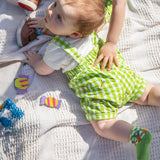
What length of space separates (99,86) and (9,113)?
0.50 meters

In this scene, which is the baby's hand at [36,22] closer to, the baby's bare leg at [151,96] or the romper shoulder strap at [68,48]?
the romper shoulder strap at [68,48]

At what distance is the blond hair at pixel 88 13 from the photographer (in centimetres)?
98

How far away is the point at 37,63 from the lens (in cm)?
126

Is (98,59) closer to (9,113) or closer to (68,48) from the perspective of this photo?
(68,48)

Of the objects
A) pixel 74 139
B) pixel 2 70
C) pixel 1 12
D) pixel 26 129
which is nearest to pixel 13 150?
pixel 26 129

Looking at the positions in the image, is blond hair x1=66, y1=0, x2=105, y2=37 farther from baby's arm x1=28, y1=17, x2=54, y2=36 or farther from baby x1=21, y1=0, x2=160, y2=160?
baby's arm x1=28, y1=17, x2=54, y2=36

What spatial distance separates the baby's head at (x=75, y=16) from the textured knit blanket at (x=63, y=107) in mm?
308

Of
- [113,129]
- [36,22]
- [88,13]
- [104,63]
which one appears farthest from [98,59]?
[36,22]

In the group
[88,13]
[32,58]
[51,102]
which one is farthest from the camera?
[32,58]

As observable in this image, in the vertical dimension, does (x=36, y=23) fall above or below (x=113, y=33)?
above

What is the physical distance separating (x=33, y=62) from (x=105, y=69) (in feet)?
1.43

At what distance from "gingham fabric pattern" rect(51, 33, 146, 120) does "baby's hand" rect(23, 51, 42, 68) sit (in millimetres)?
224

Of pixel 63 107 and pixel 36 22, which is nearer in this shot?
pixel 63 107

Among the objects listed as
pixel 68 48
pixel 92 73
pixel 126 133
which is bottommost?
pixel 126 133
